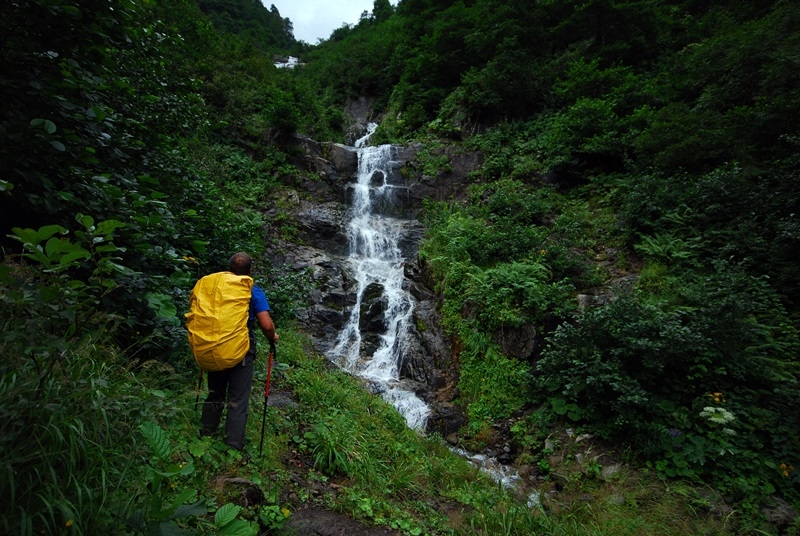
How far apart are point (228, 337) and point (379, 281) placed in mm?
8611

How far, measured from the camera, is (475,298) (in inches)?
321

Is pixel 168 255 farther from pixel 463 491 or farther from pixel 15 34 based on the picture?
pixel 463 491

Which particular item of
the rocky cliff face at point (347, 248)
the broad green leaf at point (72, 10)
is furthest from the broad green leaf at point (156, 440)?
the rocky cliff face at point (347, 248)

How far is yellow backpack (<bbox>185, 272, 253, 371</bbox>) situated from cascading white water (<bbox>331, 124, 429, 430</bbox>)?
5095 mm

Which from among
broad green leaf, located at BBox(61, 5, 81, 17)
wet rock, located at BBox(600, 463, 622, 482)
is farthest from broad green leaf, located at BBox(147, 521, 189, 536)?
wet rock, located at BBox(600, 463, 622, 482)

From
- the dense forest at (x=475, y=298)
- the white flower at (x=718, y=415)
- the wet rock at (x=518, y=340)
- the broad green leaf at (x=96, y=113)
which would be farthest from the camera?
the wet rock at (x=518, y=340)

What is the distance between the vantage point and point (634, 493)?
4523 millimetres

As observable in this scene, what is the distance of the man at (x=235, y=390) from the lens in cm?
330

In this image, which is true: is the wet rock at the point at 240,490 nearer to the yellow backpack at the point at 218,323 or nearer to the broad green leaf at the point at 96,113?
the yellow backpack at the point at 218,323

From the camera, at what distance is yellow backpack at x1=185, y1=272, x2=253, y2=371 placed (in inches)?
120

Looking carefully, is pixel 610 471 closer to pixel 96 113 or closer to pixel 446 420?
pixel 446 420

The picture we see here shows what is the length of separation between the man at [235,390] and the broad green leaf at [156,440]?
131 cm

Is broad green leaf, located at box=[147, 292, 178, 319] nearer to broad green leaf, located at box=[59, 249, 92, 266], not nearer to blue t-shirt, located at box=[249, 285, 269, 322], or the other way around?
blue t-shirt, located at box=[249, 285, 269, 322]

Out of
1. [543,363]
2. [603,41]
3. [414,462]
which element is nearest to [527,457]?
[543,363]
